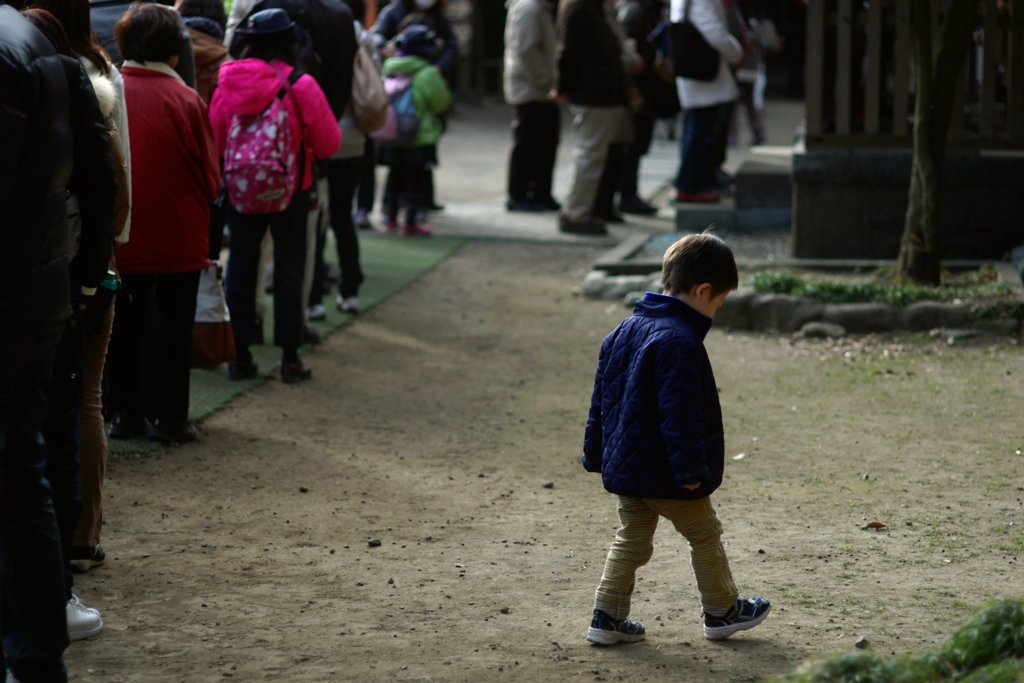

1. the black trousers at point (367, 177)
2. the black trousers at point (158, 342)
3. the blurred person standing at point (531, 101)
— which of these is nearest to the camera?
the black trousers at point (158, 342)

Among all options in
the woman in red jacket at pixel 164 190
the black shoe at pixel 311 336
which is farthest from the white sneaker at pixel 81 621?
the black shoe at pixel 311 336

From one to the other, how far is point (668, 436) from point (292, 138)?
10.7 ft

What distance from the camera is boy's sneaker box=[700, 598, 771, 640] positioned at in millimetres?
3668

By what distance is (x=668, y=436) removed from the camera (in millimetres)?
3457

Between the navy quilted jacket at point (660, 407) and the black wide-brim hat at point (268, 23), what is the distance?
3.14 meters

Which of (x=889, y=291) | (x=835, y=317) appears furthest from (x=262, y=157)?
(x=889, y=291)

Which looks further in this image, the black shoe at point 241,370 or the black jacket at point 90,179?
the black shoe at point 241,370

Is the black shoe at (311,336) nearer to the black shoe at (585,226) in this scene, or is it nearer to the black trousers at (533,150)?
the black shoe at (585,226)

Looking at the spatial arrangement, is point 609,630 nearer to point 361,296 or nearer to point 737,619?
point 737,619

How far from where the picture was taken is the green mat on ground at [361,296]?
20.5 ft

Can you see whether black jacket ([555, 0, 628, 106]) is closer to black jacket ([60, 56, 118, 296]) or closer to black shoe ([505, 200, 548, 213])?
black shoe ([505, 200, 548, 213])

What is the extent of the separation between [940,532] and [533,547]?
149 centimetres

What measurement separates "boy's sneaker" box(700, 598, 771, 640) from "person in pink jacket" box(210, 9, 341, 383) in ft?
11.2

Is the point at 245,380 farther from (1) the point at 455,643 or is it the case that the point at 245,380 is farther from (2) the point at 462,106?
(2) the point at 462,106
